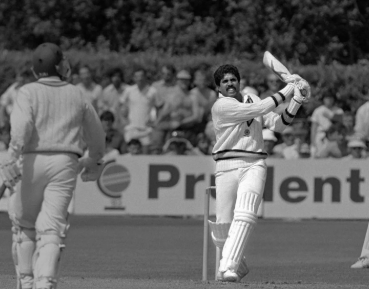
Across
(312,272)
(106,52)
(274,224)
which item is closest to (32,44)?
(106,52)

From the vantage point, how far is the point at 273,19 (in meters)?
30.0

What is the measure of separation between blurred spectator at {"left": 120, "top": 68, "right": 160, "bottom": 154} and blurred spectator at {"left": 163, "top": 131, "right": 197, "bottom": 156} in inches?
52.1

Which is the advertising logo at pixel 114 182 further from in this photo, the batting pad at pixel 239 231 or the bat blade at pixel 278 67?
the batting pad at pixel 239 231

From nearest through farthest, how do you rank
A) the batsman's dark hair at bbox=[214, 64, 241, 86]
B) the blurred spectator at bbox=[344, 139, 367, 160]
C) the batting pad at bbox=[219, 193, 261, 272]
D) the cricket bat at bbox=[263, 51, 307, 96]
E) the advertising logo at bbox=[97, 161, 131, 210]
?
the batting pad at bbox=[219, 193, 261, 272], the batsman's dark hair at bbox=[214, 64, 241, 86], the cricket bat at bbox=[263, 51, 307, 96], the advertising logo at bbox=[97, 161, 131, 210], the blurred spectator at bbox=[344, 139, 367, 160]

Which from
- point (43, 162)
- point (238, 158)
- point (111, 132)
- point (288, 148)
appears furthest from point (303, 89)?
point (111, 132)

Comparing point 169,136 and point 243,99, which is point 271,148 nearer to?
point 169,136

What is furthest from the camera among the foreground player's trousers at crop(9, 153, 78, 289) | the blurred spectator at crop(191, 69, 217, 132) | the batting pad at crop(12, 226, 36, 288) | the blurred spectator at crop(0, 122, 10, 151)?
the blurred spectator at crop(191, 69, 217, 132)

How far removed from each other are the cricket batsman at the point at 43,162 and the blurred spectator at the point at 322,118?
14.3 metres

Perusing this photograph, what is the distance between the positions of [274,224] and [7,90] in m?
7.73

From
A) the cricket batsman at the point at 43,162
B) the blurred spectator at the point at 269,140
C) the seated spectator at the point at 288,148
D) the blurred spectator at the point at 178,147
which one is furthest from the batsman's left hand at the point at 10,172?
the seated spectator at the point at 288,148

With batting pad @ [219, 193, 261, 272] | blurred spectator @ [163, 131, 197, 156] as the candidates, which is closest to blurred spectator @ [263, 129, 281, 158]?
blurred spectator @ [163, 131, 197, 156]

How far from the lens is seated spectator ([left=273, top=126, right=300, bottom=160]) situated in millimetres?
21812

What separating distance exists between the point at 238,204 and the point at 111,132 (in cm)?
1061

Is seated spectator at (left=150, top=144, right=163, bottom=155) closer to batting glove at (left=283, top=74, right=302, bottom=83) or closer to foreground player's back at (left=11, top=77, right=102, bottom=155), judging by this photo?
batting glove at (left=283, top=74, right=302, bottom=83)
